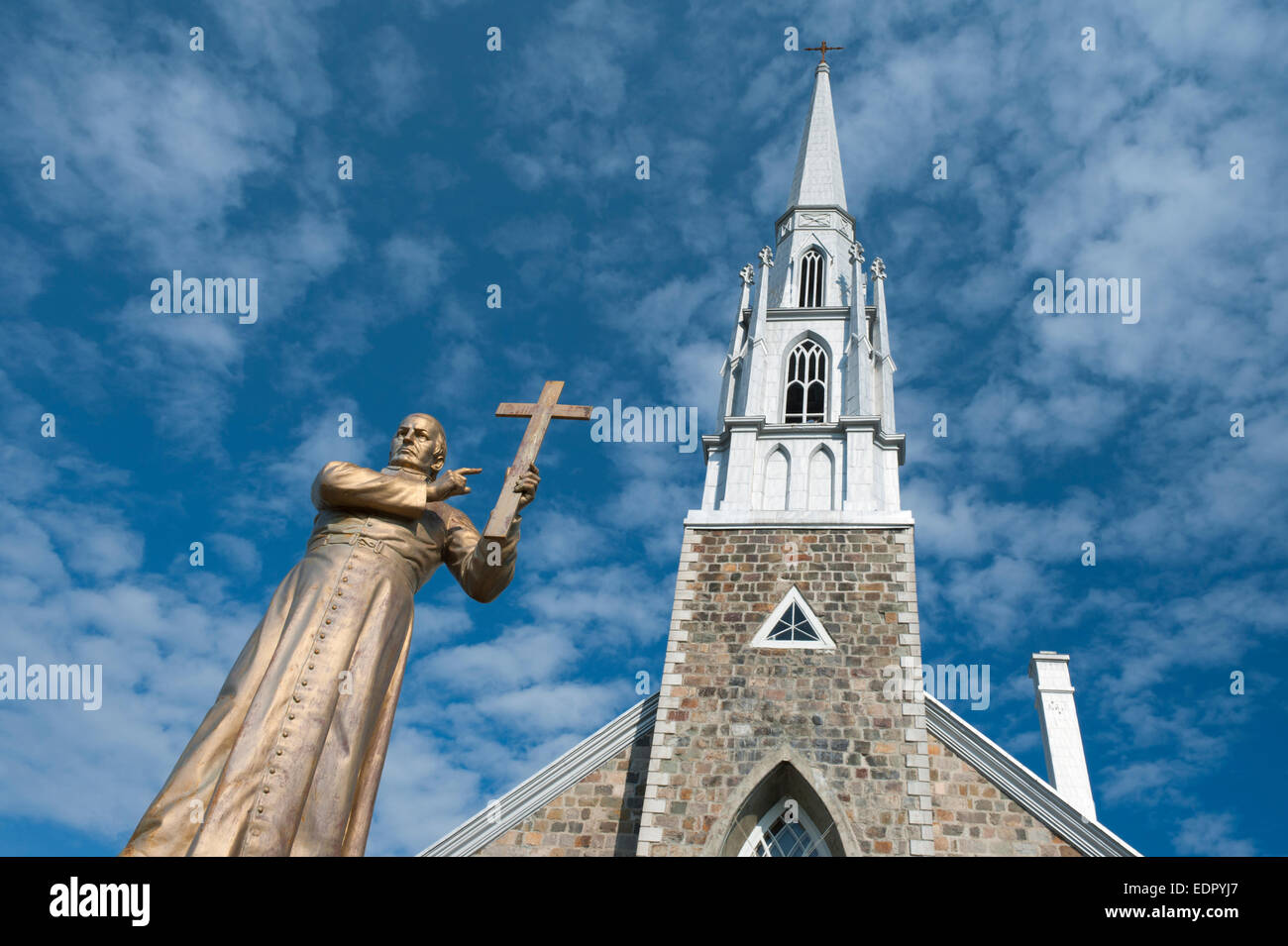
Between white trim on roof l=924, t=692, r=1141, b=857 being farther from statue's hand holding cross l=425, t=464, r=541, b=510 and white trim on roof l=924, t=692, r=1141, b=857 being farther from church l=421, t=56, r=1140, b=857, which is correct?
statue's hand holding cross l=425, t=464, r=541, b=510

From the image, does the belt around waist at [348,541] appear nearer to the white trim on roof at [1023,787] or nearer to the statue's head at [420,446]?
the statue's head at [420,446]

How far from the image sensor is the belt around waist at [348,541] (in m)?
4.87

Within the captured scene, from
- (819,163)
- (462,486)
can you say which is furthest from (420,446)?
(819,163)

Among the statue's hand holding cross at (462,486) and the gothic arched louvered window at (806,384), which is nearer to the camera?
the statue's hand holding cross at (462,486)

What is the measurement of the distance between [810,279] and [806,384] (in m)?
3.48

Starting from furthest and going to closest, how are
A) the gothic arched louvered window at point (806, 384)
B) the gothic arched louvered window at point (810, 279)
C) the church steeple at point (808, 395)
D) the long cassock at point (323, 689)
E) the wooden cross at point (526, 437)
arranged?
1. the gothic arched louvered window at point (810, 279)
2. the gothic arched louvered window at point (806, 384)
3. the church steeple at point (808, 395)
4. the wooden cross at point (526, 437)
5. the long cassock at point (323, 689)

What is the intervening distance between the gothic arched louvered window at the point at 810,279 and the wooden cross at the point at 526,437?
13827 mm

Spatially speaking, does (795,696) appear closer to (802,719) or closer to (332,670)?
(802,719)

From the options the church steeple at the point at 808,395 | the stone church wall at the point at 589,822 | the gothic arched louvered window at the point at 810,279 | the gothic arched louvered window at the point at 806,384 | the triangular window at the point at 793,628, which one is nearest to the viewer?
the stone church wall at the point at 589,822

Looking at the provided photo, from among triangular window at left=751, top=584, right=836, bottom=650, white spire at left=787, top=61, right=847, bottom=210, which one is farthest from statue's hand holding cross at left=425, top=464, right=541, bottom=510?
white spire at left=787, top=61, right=847, bottom=210

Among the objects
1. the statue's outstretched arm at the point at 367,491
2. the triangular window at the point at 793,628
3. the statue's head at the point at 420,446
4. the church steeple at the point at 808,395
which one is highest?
the church steeple at the point at 808,395

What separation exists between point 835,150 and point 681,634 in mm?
15194

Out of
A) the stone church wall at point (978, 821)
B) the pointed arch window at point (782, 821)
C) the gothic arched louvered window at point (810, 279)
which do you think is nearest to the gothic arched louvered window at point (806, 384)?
the gothic arched louvered window at point (810, 279)
